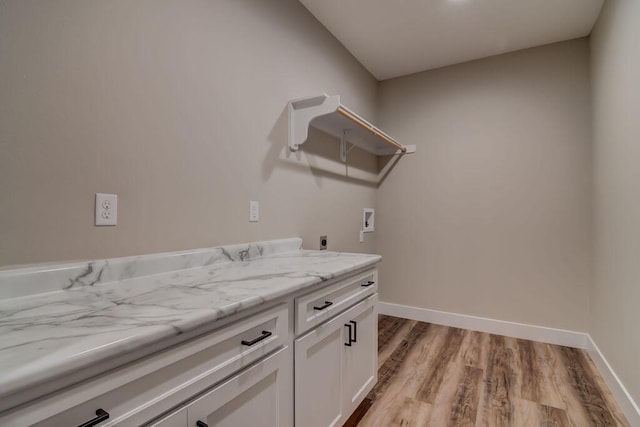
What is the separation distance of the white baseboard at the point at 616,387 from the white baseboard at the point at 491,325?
0.16m

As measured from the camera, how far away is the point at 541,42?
2.66 m

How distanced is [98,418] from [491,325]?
3048 mm

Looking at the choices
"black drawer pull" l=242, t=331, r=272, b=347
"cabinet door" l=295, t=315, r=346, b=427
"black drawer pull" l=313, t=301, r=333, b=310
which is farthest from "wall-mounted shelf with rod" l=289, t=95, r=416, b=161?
"black drawer pull" l=242, t=331, r=272, b=347

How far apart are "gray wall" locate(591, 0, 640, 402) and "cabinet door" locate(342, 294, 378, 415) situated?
127cm

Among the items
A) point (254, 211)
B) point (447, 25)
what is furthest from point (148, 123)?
point (447, 25)

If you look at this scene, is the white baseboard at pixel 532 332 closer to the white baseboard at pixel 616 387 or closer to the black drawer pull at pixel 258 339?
the white baseboard at pixel 616 387

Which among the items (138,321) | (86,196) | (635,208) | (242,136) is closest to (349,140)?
(242,136)

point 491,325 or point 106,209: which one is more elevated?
point 106,209

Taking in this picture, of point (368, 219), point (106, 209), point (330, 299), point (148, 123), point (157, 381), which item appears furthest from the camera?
point (368, 219)

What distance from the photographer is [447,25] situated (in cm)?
243

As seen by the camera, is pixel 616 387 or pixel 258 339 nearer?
pixel 258 339

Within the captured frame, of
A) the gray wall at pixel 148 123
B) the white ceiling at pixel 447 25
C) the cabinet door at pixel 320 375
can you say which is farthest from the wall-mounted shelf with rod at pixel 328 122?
the cabinet door at pixel 320 375

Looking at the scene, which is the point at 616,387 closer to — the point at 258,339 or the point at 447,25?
the point at 258,339

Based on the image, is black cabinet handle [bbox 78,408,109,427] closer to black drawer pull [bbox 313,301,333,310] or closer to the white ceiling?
black drawer pull [bbox 313,301,333,310]
